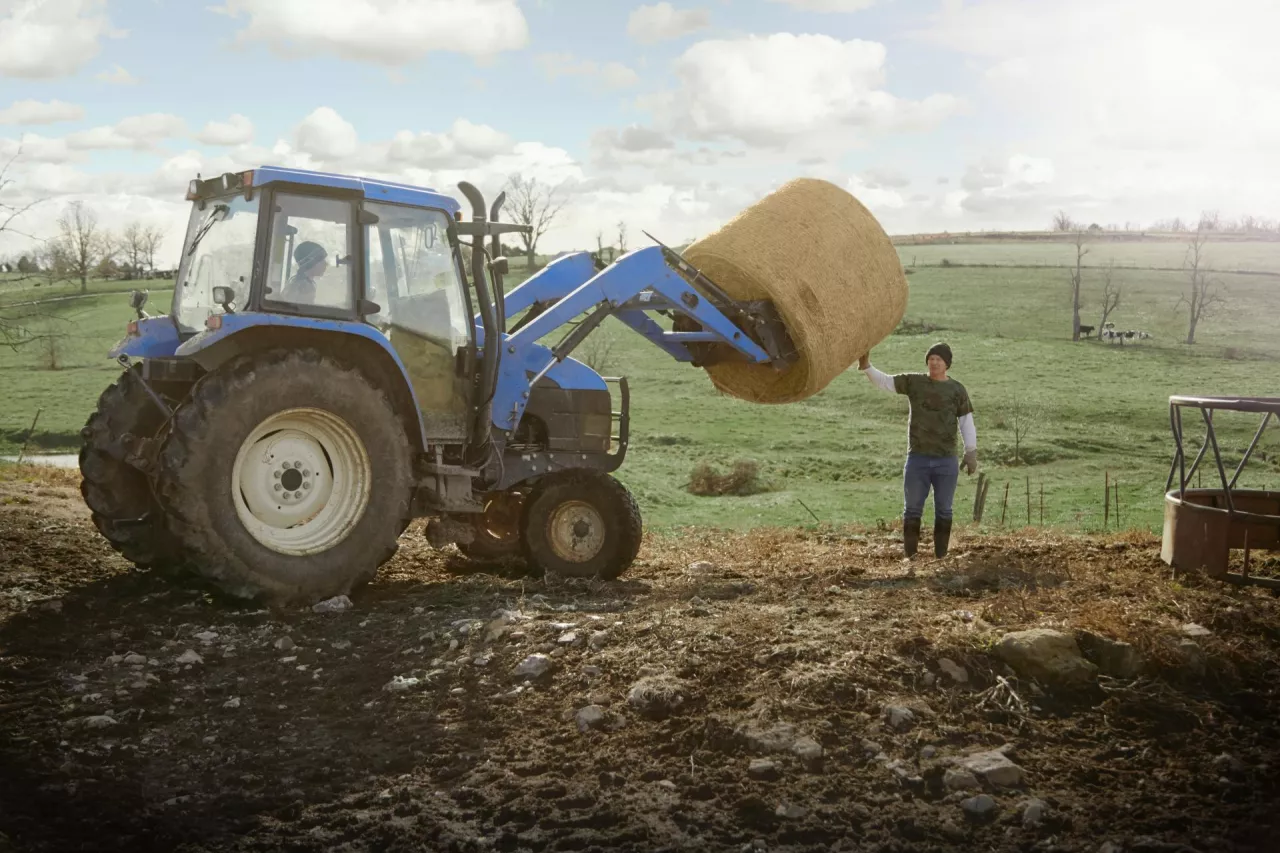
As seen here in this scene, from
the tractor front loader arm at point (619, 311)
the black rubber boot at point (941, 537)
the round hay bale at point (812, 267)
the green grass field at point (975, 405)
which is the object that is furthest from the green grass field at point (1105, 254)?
the tractor front loader arm at point (619, 311)

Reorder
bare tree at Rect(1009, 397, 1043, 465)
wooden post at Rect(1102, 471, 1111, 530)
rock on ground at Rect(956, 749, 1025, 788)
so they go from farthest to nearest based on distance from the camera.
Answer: bare tree at Rect(1009, 397, 1043, 465) < wooden post at Rect(1102, 471, 1111, 530) < rock on ground at Rect(956, 749, 1025, 788)

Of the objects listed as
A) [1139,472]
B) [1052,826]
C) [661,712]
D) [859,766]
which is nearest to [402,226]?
[661,712]

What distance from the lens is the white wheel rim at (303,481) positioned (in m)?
7.53

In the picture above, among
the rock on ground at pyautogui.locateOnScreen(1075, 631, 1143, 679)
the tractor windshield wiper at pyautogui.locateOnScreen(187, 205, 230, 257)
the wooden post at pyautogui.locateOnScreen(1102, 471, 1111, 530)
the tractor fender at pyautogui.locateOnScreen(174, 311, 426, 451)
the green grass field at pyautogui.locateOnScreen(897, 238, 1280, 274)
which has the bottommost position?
the wooden post at pyautogui.locateOnScreen(1102, 471, 1111, 530)

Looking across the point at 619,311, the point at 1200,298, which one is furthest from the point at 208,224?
the point at 1200,298

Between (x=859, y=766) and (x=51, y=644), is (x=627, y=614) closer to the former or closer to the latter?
(x=859, y=766)

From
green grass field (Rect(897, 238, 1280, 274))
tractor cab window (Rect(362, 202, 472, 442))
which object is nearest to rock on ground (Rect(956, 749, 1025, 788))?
tractor cab window (Rect(362, 202, 472, 442))

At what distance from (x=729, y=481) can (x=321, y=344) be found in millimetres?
18787

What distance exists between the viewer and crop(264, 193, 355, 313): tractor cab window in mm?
7637

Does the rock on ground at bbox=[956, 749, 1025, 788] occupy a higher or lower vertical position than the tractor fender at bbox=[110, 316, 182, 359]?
lower

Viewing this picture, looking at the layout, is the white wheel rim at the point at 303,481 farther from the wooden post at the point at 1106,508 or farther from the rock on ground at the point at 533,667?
the wooden post at the point at 1106,508

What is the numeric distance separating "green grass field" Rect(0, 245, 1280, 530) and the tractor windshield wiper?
23.0 feet

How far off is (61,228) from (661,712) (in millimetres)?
12443

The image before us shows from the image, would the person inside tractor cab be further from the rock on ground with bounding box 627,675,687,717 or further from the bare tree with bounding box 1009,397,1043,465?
the bare tree with bounding box 1009,397,1043,465
